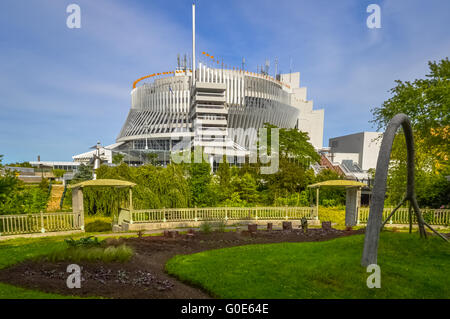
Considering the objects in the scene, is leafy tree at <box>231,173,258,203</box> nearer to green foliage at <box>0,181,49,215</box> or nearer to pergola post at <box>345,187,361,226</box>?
pergola post at <box>345,187,361,226</box>

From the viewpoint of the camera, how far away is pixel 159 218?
1742 cm

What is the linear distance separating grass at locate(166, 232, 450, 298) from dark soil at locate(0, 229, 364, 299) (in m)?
0.65

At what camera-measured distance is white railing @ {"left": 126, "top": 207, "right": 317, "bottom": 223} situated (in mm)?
16761

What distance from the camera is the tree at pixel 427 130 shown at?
52.1ft

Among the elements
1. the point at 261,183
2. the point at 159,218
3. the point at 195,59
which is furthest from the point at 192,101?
the point at 159,218

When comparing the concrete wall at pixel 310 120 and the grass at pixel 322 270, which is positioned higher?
the concrete wall at pixel 310 120

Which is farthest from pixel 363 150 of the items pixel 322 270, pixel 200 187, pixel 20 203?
pixel 20 203

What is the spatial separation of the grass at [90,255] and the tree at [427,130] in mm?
18170

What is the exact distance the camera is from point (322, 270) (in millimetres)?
7078

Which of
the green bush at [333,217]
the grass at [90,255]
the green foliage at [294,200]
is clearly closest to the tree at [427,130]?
the green bush at [333,217]

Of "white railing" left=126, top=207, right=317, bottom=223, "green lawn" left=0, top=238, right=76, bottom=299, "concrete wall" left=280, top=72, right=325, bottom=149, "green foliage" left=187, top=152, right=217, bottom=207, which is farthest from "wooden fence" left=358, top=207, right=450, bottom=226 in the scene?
"concrete wall" left=280, top=72, right=325, bottom=149

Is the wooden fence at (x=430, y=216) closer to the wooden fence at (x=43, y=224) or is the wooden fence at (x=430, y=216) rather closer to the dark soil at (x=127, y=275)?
the dark soil at (x=127, y=275)
